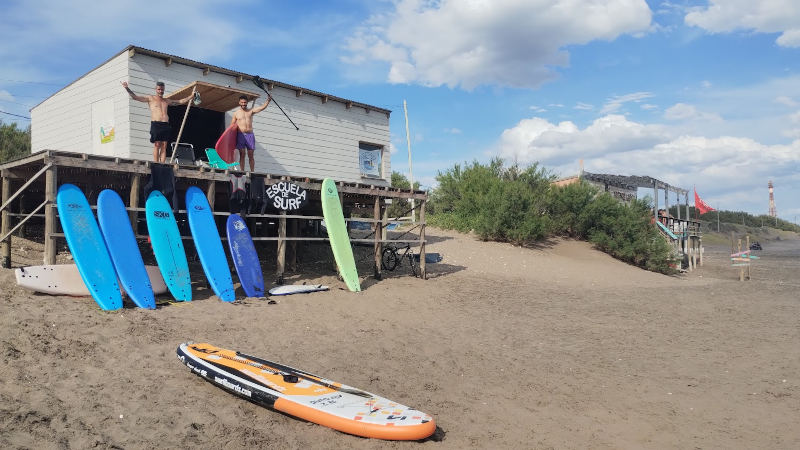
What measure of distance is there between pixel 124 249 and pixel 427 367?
4.85m

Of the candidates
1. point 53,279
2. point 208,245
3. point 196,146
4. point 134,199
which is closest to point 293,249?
point 208,245

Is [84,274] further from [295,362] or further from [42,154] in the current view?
[295,362]

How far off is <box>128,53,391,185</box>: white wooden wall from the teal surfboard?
2.64 metres

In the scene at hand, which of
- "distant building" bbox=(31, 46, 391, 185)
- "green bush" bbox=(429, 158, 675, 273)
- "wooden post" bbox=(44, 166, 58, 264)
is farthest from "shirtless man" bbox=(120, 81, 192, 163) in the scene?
"green bush" bbox=(429, 158, 675, 273)

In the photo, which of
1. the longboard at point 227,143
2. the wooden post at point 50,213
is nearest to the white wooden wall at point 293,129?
the longboard at point 227,143

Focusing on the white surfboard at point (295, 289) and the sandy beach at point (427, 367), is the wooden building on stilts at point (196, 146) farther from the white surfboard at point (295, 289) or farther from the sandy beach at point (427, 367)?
the sandy beach at point (427, 367)

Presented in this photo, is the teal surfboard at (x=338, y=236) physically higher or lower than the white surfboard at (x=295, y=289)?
higher

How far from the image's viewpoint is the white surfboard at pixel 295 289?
9.57m

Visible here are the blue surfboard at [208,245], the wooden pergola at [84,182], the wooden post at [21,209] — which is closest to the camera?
the wooden pergola at [84,182]

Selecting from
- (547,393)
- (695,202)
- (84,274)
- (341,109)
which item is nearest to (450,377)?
(547,393)

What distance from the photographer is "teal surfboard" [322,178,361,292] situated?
35.4 feet

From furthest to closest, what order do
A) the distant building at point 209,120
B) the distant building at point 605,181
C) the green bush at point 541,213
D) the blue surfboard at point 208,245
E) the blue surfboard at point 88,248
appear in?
the distant building at point 605,181 < the green bush at point 541,213 < the distant building at point 209,120 < the blue surfboard at point 208,245 < the blue surfboard at point 88,248

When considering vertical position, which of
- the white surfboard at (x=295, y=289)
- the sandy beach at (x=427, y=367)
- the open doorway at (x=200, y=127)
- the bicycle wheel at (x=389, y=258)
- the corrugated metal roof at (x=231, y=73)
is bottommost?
the sandy beach at (x=427, y=367)

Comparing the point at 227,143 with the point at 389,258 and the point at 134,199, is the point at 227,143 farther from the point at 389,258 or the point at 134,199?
the point at 389,258
